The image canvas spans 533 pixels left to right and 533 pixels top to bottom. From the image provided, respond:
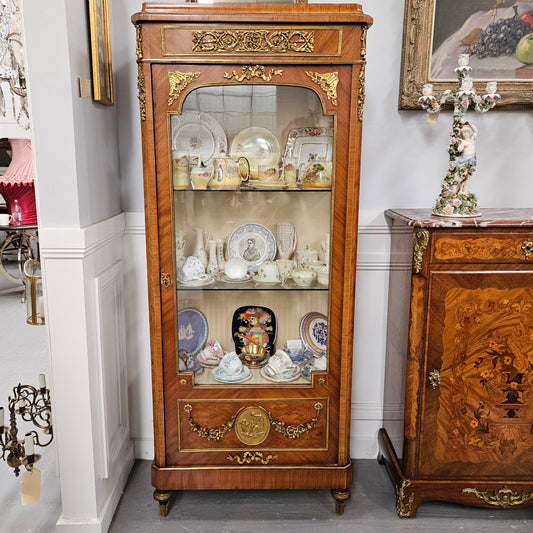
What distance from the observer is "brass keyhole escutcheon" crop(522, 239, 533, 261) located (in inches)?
67.9

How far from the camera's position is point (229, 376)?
195 centimetres

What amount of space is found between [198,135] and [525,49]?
1.40m

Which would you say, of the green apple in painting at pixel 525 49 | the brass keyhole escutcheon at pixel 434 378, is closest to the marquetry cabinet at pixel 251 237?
the brass keyhole escutcheon at pixel 434 378

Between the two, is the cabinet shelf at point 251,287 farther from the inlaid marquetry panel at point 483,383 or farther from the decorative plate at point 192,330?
the inlaid marquetry panel at point 483,383

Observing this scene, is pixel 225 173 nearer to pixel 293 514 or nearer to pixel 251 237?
pixel 251 237

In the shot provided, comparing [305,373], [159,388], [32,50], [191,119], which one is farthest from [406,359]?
[32,50]

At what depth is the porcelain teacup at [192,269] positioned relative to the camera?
1890 millimetres

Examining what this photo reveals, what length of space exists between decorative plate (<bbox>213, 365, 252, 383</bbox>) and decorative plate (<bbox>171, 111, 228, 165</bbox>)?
807 millimetres

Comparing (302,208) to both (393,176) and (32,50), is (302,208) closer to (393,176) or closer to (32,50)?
(393,176)

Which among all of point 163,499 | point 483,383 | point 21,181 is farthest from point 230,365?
point 21,181

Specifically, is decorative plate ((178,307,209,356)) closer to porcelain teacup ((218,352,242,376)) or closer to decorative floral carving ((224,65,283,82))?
porcelain teacup ((218,352,242,376))

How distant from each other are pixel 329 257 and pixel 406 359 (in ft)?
1.64

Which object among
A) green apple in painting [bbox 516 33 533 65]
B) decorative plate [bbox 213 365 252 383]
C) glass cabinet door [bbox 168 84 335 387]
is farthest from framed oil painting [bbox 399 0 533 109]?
decorative plate [bbox 213 365 252 383]

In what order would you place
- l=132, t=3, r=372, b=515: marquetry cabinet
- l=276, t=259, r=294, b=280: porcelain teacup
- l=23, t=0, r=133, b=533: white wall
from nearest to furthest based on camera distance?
l=23, t=0, r=133, b=533: white wall < l=132, t=3, r=372, b=515: marquetry cabinet < l=276, t=259, r=294, b=280: porcelain teacup
